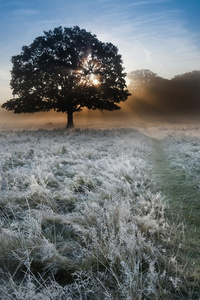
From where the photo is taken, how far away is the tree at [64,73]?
24.5 metres

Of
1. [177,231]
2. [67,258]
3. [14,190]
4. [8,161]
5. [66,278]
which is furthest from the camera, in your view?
[8,161]

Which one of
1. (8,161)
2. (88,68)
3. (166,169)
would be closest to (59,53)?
(88,68)

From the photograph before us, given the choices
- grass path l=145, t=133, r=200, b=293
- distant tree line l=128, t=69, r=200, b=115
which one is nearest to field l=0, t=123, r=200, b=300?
grass path l=145, t=133, r=200, b=293

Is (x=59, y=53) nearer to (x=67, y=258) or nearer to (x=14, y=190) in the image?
(x=14, y=190)

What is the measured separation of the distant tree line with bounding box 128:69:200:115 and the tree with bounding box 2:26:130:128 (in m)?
50.1

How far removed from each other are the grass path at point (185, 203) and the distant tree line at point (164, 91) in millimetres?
69633

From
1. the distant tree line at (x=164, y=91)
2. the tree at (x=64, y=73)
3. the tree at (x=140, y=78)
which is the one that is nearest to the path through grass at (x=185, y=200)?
the tree at (x=64, y=73)

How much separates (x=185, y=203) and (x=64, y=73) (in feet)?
75.2

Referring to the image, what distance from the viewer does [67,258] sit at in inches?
102

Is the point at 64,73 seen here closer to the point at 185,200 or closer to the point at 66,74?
the point at 66,74

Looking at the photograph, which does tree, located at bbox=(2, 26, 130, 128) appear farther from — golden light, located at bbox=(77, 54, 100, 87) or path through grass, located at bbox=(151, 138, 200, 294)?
path through grass, located at bbox=(151, 138, 200, 294)

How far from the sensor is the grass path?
2714 millimetres

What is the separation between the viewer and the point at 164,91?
8400cm

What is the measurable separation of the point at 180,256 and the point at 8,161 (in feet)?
23.4
